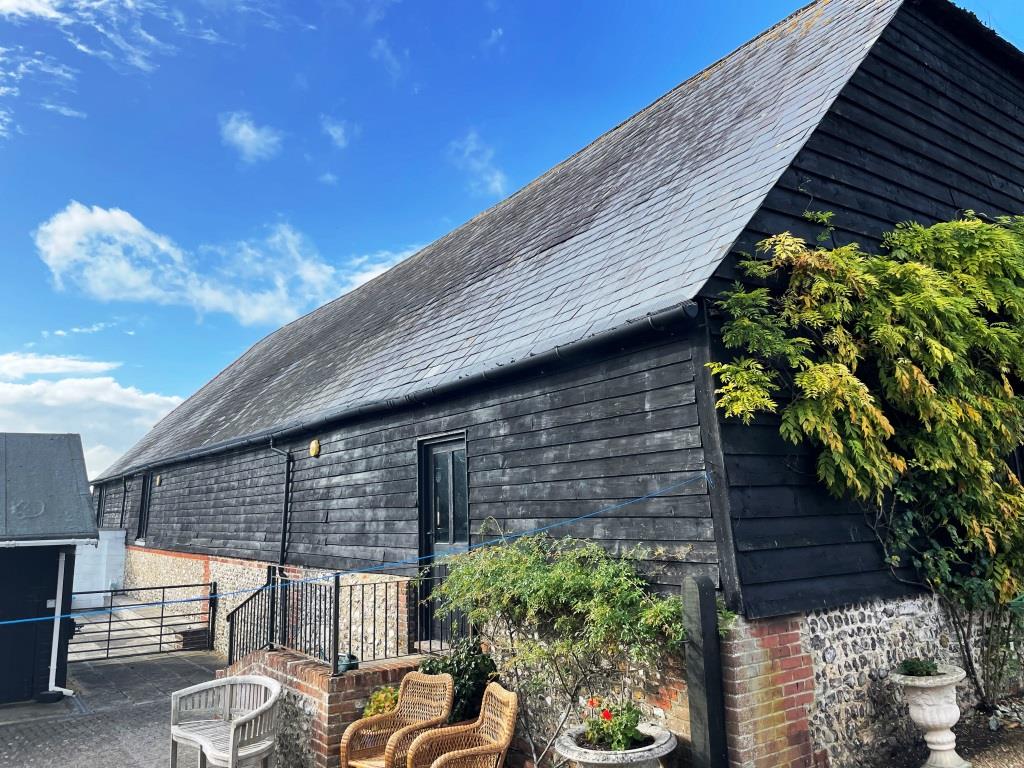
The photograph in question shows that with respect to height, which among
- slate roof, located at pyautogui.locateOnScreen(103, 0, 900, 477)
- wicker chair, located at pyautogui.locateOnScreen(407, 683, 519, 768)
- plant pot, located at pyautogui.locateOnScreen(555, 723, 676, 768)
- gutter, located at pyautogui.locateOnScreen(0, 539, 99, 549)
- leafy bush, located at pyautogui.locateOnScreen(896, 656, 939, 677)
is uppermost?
slate roof, located at pyautogui.locateOnScreen(103, 0, 900, 477)

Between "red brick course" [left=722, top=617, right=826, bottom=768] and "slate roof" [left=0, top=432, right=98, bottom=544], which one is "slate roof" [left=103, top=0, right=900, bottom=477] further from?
"slate roof" [left=0, top=432, right=98, bottom=544]

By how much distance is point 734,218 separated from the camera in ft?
19.0

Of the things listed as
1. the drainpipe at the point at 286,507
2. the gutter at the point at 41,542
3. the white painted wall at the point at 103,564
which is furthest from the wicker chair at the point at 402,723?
the white painted wall at the point at 103,564

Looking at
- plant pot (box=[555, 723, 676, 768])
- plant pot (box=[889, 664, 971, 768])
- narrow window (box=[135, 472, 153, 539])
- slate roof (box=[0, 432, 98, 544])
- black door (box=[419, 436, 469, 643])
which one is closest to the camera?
plant pot (box=[555, 723, 676, 768])

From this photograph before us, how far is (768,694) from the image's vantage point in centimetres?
482

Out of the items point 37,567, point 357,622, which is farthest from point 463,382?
point 37,567

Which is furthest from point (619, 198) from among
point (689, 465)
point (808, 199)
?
point (689, 465)

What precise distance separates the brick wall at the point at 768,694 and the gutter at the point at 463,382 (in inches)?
90.1

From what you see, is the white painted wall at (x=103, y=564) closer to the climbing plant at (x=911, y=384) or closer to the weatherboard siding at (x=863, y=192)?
the weatherboard siding at (x=863, y=192)

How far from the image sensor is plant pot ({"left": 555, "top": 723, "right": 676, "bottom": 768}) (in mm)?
4395

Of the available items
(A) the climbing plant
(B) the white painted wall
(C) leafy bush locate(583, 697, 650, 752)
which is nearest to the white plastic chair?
(C) leafy bush locate(583, 697, 650, 752)

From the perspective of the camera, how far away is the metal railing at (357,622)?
6.95 m

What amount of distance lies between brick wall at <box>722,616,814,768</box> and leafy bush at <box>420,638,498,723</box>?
2355 mm

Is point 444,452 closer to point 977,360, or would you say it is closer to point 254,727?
point 254,727
